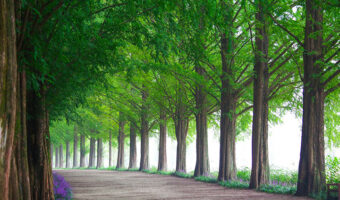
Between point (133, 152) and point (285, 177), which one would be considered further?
point (133, 152)

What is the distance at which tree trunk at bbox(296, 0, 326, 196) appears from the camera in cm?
1006

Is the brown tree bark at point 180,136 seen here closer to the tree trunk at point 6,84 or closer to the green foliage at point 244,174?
the green foliage at point 244,174

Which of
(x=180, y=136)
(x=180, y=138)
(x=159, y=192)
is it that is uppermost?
(x=180, y=136)

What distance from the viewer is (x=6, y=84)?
3760 mm

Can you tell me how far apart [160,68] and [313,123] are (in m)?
6.59

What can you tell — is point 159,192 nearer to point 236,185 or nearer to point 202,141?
point 236,185

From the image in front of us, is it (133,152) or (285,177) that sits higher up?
(285,177)

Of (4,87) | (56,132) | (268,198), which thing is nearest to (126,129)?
(56,132)

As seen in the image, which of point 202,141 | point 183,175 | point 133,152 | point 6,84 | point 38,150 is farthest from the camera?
point 133,152

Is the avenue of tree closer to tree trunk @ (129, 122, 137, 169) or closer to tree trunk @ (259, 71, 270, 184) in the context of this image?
tree trunk @ (259, 71, 270, 184)

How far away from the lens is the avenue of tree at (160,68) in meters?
4.55

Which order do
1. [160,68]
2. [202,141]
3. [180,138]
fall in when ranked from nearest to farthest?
1. [160,68]
2. [202,141]
3. [180,138]

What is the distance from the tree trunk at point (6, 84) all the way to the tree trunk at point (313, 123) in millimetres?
8762

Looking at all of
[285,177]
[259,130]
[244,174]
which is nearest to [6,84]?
[259,130]
